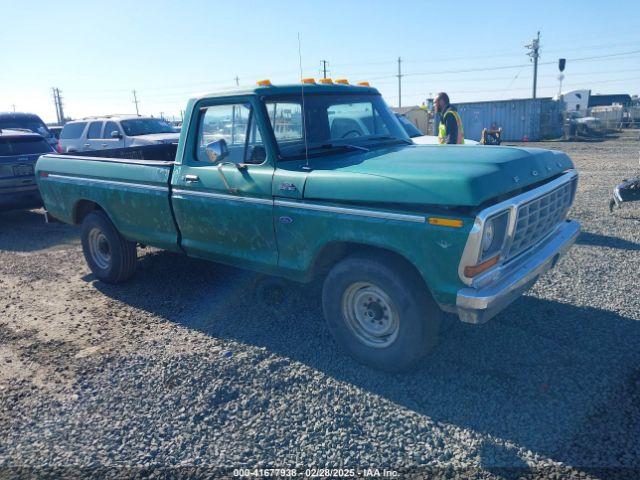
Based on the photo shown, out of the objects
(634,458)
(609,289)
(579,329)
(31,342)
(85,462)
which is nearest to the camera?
(634,458)

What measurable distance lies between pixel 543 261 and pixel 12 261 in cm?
701

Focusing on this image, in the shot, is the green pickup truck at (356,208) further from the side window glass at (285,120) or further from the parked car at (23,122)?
the parked car at (23,122)

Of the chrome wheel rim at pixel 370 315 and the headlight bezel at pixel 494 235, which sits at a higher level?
the headlight bezel at pixel 494 235

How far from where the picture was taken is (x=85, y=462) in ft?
9.96

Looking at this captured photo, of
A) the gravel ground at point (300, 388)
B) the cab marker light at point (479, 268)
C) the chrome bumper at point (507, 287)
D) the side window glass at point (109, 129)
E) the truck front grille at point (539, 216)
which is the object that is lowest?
the gravel ground at point (300, 388)

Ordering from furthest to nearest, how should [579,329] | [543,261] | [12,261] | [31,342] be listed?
[12,261]
[31,342]
[579,329]
[543,261]

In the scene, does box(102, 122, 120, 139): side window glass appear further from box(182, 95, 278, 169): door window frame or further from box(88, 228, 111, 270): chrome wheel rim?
box(182, 95, 278, 169): door window frame

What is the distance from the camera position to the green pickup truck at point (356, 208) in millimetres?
3252

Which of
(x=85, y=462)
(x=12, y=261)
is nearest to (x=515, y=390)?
(x=85, y=462)

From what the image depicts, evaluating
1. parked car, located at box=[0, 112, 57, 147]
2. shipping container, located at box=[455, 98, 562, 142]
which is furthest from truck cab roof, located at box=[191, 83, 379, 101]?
shipping container, located at box=[455, 98, 562, 142]

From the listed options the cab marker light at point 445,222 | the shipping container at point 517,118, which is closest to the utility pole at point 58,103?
the shipping container at point 517,118

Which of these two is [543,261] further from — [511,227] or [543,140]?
[543,140]

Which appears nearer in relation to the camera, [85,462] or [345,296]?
[85,462]

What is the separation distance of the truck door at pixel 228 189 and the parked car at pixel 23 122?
1141 cm
